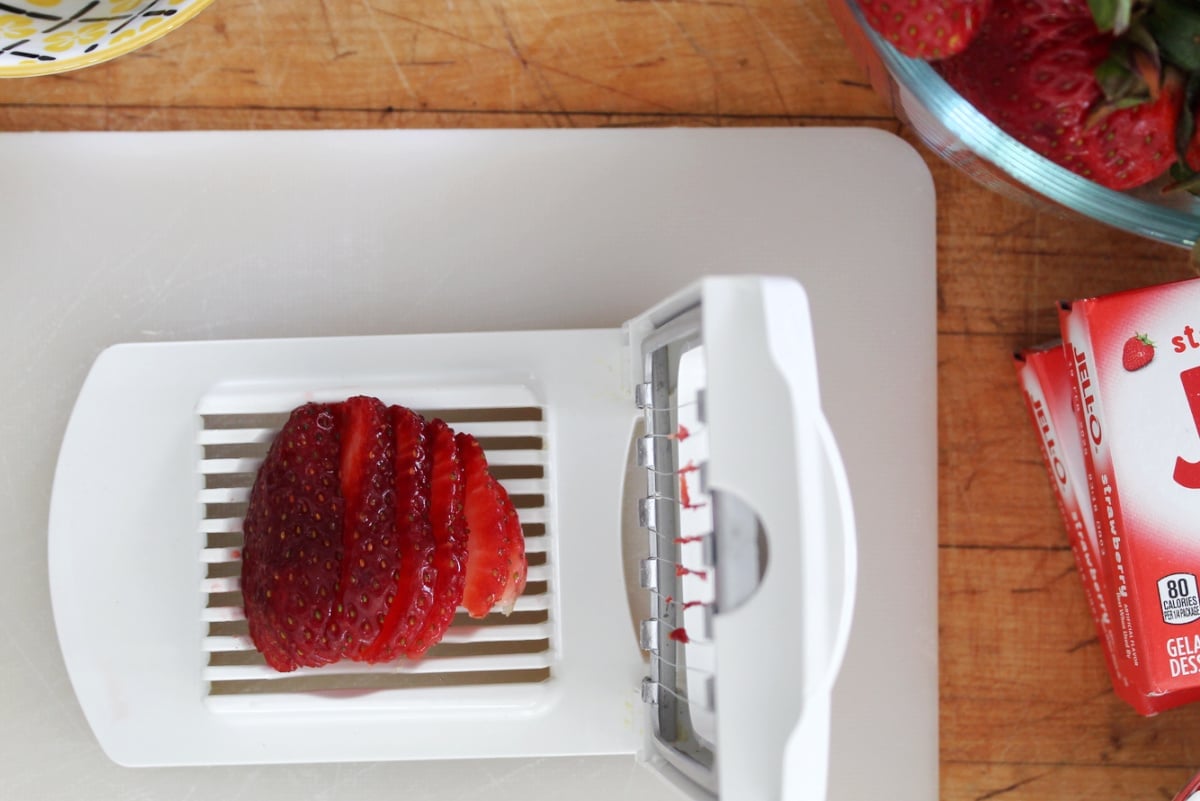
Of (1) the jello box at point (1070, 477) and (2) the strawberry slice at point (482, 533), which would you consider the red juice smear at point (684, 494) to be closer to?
(2) the strawberry slice at point (482, 533)

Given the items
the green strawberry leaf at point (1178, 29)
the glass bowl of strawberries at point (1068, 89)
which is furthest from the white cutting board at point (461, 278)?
the green strawberry leaf at point (1178, 29)

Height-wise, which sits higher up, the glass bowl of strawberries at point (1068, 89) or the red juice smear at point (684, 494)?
the glass bowl of strawberries at point (1068, 89)

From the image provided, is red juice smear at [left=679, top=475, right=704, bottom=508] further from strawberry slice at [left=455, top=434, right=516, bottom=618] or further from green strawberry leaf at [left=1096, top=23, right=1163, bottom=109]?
green strawberry leaf at [left=1096, top=23, right=1163, bottom=109]

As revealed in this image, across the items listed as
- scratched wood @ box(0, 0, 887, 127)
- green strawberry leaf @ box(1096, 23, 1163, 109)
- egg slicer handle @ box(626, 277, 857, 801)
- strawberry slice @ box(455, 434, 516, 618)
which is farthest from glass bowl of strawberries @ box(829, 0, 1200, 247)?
strawberry slice @ box(455, 434, 516, 618)

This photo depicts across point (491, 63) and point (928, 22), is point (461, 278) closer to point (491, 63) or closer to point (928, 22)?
point (491, 63)


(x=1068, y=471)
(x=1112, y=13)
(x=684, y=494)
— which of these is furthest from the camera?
(x=1068, y=471)

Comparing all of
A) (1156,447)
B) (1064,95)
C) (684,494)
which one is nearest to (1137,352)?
(1156,447)

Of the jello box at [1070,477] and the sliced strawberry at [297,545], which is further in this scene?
the jello box at [1070,477]
